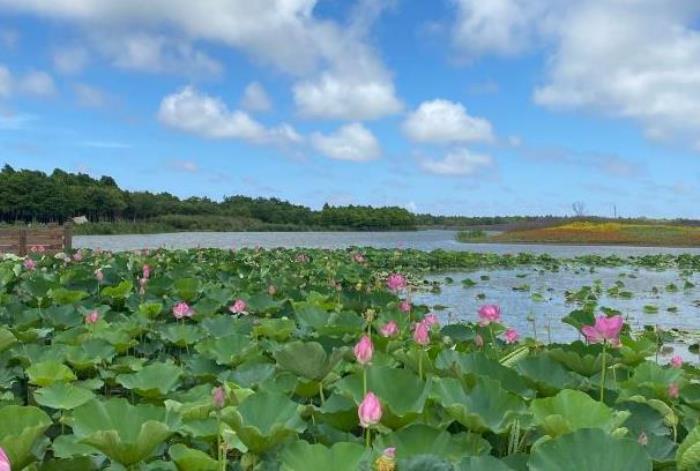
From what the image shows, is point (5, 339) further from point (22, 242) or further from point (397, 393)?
point (22, 242)

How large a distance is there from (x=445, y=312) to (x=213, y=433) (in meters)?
7.57

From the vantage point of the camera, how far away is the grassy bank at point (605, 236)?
3472 cm

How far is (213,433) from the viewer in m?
1.80

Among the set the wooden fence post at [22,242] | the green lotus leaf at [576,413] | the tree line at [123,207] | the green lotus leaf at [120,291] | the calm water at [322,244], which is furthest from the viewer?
the tree line at [123,207]

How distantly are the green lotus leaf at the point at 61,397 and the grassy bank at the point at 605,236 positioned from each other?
34.7m

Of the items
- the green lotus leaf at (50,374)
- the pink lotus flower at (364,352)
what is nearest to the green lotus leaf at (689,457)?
the pink lotus flower at (364,352)

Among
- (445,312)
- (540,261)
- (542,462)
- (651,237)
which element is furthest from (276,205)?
(542,462)

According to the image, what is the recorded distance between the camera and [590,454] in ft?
4.16

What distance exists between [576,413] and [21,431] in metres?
1.26

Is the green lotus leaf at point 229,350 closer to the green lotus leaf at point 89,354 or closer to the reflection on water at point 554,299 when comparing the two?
the green lotus leaf at point 89,354

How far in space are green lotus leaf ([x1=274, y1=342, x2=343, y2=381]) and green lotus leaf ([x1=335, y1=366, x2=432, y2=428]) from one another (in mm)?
277

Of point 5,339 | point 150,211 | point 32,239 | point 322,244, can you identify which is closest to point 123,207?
point 150,211

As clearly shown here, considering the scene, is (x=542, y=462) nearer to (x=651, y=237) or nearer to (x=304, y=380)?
(x=304, y=380)

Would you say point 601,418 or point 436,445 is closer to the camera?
point 436,445
